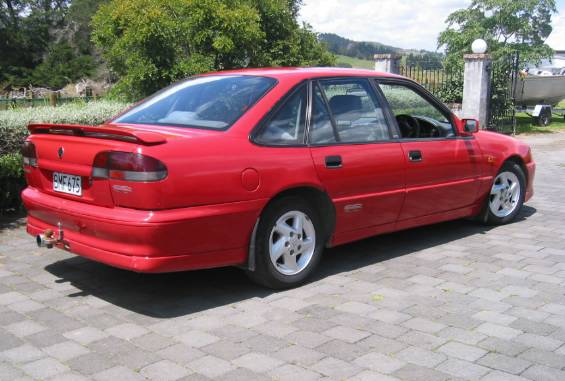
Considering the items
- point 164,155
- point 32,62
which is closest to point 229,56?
point 164,155

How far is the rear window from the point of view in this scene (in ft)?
15.3

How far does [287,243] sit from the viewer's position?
4.74 meters

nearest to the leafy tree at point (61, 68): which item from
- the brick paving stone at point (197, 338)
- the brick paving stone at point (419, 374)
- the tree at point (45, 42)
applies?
the tree at point (45, 42)

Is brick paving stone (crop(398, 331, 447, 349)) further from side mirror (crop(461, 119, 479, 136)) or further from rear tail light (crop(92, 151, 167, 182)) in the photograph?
side mirror (crop(461, 119, 479, 136))

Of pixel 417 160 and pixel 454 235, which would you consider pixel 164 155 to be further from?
pixel 454 235

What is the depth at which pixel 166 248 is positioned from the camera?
13.2ft

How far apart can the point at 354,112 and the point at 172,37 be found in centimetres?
767

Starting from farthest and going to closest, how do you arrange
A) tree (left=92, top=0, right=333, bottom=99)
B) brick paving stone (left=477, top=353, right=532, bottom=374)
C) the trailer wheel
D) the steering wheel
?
the trailer wheel → tree (left=92, top=0, right=333, bottom=99) → the steering wheel → brick paving stone (left=477, top=353, right=532, bottom=374)

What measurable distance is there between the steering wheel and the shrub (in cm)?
436

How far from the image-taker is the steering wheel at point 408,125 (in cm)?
581

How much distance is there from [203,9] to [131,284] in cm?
818

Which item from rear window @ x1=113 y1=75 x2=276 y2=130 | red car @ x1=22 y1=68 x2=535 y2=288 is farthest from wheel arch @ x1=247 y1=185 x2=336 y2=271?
rear window @ x1=113 y1=75 x2=276 y2=130

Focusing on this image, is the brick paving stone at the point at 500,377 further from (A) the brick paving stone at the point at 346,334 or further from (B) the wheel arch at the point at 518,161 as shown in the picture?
(B) the wheel arch at the point at 518,161

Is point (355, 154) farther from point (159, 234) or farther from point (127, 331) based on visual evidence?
point (127, 331)
